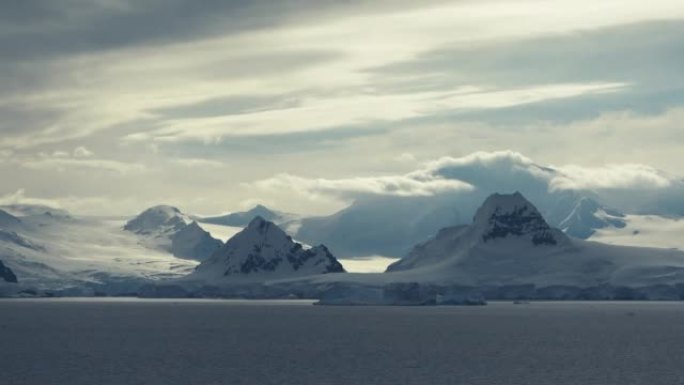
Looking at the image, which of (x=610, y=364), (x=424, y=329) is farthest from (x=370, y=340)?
(x=610, y=364)

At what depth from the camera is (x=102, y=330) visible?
620ft

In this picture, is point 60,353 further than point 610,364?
Yes

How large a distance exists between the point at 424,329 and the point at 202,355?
6682 cm

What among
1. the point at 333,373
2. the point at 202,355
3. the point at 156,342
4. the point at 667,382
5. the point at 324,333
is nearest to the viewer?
the point at 667,382

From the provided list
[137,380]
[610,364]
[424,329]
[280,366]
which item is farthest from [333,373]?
[424,329]

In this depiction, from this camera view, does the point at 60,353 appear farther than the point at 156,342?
No

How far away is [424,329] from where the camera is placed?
190m

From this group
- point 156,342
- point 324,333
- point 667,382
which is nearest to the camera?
point 667,382

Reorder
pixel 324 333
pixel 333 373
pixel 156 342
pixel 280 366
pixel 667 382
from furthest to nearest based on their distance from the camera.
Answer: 1. pixel 324 333
2. pixel 156 342
3. pixel 280 366
4. pixel 333 373
5. pixel 667 382

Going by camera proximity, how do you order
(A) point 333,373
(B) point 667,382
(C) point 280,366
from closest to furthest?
(B) point 667,382 < (A) point 333,373 < (C) point 280,366

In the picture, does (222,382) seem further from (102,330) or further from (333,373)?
(102,330)

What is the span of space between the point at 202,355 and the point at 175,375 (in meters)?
24.6

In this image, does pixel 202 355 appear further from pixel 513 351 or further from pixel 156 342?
pixel 513 351

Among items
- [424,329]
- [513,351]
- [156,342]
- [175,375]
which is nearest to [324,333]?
[424,329]
